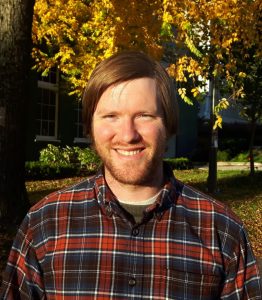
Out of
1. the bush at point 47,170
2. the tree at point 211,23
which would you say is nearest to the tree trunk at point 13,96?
the tree at point 211,23

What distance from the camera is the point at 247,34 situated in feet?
33.0

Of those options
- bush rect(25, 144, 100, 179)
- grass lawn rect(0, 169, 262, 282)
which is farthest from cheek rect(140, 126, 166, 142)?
bush rect(25, 144, 100, 179)

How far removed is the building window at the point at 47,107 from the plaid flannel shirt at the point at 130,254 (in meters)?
16.7

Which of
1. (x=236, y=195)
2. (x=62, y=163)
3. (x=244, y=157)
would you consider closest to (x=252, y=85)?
(x=236, y=195)

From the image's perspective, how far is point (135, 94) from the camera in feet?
6.59

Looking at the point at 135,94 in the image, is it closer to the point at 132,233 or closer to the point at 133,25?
the point at 132,233

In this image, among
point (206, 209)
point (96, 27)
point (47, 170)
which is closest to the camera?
point (206, 209)

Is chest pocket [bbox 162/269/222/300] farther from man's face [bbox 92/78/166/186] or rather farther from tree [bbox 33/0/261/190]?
tree [bbox 33/0/261/190]

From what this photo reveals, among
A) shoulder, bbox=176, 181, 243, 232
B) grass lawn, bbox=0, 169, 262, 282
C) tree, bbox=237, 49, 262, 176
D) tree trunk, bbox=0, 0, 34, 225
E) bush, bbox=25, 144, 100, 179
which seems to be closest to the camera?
shoulder, bbox=176, 181, 243, 232

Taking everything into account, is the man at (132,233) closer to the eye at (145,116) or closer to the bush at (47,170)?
the eye at (145,116)

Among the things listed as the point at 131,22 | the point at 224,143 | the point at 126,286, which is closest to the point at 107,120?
the point at 126,286

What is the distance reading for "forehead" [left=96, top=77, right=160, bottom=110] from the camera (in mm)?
2006

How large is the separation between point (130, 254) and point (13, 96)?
17.9 feet

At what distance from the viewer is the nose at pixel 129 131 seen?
2000 millimetres
